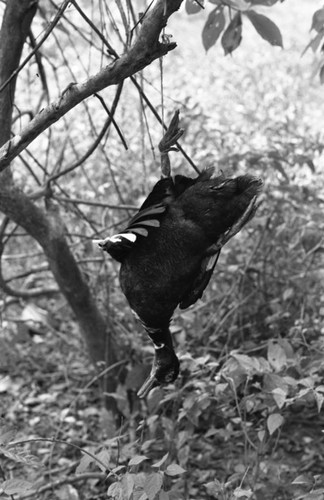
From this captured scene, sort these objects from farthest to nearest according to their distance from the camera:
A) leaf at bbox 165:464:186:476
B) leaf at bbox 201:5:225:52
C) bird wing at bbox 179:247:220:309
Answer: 1. leaf at bbox 201:5:225:52
2. leaf at bbox 165:464:186:476
3. bird wing at bbox 179:247:220:309

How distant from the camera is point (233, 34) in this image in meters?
1.99

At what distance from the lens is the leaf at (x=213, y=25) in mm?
1940

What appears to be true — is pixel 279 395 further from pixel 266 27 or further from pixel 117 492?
pixel 266 27

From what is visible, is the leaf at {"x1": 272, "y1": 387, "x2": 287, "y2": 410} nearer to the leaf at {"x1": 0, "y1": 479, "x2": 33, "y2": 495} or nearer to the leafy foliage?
the leaf at {"x1": 0, "y1": 479, "x2": 33, "y2": 495}

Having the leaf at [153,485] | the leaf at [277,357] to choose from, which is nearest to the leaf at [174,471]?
the leaf at [153,485]

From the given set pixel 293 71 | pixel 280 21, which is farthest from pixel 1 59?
pixel 280 21

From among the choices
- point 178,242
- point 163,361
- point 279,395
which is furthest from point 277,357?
point 178,242

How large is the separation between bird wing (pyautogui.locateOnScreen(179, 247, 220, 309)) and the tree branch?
1.19 ft

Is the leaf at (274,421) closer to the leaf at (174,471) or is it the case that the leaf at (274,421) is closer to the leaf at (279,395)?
the leaf at (279,395)

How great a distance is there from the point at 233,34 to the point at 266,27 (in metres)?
0.13

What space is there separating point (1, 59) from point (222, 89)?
427 cm

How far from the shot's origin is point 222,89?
5.87 metres

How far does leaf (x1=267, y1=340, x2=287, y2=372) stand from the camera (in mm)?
1947

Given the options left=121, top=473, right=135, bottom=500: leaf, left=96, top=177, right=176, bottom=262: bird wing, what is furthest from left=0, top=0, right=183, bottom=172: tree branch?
left=121, top=473, right=135, bottom=500: leaf
